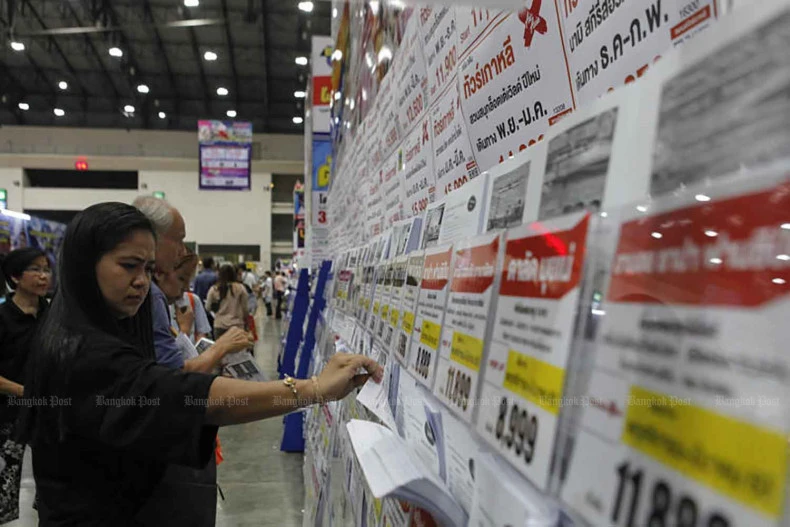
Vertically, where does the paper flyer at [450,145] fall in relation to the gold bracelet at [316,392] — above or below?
above

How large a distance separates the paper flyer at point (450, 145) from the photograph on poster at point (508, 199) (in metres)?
0.38

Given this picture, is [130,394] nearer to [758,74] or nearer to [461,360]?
[461,360]

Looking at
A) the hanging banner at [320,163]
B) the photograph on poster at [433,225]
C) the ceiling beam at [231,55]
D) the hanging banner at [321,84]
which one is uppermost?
the ceiling beam at [231,55]

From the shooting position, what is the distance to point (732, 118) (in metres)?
0.36

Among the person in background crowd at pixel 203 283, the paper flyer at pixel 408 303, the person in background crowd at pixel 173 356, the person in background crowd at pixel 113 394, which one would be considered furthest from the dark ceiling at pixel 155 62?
the paper flyer at pixel 408 303

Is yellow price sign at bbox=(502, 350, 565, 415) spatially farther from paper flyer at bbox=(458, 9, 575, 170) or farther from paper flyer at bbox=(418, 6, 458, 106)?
paper flyer at bbox=(418, 6, 458, 106)

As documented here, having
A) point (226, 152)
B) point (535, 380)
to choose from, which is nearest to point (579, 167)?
point (535, 380)

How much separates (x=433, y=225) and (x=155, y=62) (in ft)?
67.0

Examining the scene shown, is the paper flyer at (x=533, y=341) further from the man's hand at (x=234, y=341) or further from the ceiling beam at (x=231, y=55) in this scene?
the ceiling beam at (x=231, y=55)

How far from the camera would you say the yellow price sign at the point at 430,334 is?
0.81 meters

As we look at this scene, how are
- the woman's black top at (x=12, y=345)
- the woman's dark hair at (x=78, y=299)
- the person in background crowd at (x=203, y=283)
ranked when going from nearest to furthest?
1. the woman's dark hair at (x=78, y=299)
2. the woman's black top at (x=12, y=345)
3. the person in background crowd at (x=203, y=283)

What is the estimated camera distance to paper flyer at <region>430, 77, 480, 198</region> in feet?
3.76

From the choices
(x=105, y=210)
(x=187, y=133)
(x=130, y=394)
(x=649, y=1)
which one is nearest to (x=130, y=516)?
(x=130, y=394)

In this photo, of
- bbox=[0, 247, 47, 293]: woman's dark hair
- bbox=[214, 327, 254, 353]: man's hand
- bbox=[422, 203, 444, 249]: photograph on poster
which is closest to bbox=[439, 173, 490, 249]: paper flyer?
bbox=[422, 203, 444, 249]: photograph on poster
